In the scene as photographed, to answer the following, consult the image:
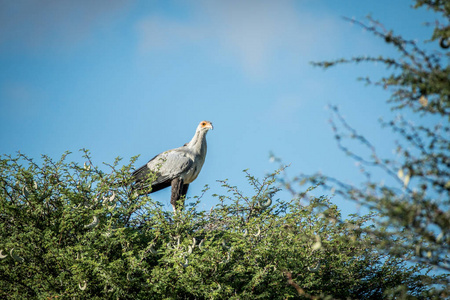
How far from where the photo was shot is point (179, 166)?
11.0 meters

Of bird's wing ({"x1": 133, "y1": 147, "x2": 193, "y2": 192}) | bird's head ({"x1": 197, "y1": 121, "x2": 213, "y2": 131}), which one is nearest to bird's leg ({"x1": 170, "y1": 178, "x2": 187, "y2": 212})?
bird's wing ({"x1": 133, "y1": 147, "x2": 193, "y2": 192})

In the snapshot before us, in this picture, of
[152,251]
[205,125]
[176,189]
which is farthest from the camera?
[205,125]

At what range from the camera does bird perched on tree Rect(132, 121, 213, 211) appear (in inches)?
434

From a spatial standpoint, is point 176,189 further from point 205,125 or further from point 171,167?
point 205,125

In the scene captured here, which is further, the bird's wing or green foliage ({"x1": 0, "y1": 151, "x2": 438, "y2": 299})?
the bird's wing

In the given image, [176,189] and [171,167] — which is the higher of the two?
[171,167]

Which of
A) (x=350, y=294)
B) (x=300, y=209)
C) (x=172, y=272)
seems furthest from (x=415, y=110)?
(x=350, y=294)

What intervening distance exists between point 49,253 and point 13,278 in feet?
2.57

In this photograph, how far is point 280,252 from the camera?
8336 millimetres

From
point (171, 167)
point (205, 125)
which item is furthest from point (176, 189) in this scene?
A: point (205, 125)

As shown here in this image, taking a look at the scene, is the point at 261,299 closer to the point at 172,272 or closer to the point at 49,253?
the point at 172,272

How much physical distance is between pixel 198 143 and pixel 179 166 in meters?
0.78

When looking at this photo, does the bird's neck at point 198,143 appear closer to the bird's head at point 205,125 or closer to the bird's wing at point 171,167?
the bird's head at point 205,125

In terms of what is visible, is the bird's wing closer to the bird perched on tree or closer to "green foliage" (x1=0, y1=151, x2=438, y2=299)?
the bird perched on tree
